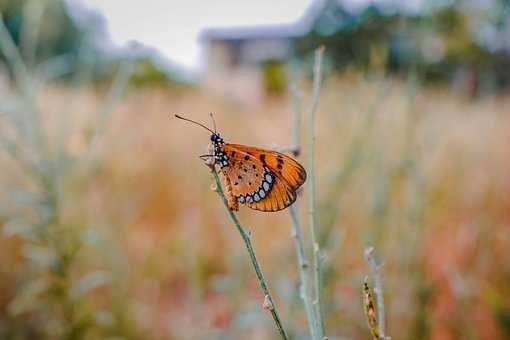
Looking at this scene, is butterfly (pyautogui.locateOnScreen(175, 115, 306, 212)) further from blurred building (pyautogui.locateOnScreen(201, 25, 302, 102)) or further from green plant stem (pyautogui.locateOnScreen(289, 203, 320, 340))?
blurred building (pyautogui.locateOnScreen(201, 25, 302, 102))

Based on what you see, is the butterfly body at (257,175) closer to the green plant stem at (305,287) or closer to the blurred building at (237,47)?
the green plant stem at (305,287)

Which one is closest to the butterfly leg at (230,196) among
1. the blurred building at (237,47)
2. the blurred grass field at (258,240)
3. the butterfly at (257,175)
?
the butterfly at (257,175)

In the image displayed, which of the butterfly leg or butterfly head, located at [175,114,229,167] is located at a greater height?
butterfly head, located at [175,114,229,167]

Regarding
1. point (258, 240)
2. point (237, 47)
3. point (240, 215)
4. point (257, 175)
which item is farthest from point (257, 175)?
point (237, 47)

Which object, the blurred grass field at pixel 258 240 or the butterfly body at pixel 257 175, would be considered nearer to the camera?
the butterfly body at pixel 257 175

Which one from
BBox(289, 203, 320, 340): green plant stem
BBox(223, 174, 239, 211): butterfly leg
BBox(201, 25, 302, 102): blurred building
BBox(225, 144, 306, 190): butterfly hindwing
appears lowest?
BBox(289, 203, 320, 340): green plant stem

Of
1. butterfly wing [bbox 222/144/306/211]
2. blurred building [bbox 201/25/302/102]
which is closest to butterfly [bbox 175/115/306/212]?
butterfly wing [bbox 222/144/306/211]

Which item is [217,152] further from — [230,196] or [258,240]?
[258,240]
